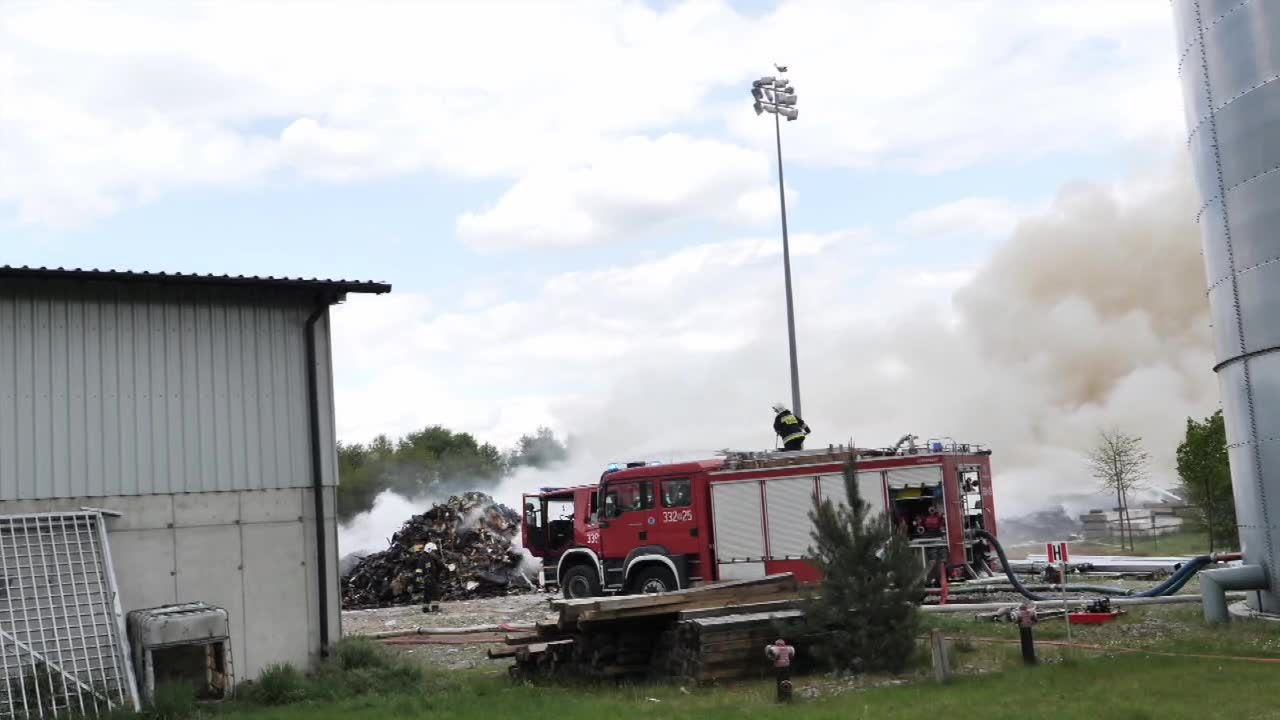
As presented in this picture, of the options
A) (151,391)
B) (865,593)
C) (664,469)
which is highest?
(151,391)

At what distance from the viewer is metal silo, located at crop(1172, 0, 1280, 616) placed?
1359 cm

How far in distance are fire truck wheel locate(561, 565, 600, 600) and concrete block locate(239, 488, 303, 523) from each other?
792 centimetres

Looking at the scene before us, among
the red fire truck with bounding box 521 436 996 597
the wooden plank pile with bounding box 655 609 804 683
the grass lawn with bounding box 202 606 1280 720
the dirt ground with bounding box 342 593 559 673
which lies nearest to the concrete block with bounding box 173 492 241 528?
the grass lawn with bounding box 202 606 1280 720

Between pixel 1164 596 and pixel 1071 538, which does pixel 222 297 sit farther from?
pixel 1071 538

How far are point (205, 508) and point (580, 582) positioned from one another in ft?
29.7

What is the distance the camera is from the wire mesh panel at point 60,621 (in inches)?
446

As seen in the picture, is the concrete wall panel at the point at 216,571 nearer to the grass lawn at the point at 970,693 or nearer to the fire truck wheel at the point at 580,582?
the grass lawn at the point at 970,693

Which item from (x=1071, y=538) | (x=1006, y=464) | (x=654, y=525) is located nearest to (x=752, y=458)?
(x=654, y=525)

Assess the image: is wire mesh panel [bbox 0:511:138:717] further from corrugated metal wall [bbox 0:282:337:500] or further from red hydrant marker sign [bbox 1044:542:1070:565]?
red hydrant marker sign [bbox 1044:542:1070:565]

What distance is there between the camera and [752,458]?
2005cm

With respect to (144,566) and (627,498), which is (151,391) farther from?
(627,498)

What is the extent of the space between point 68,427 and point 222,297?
2274mm

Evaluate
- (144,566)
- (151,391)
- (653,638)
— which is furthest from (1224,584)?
(151,391)

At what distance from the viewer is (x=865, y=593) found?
12.5 meters
